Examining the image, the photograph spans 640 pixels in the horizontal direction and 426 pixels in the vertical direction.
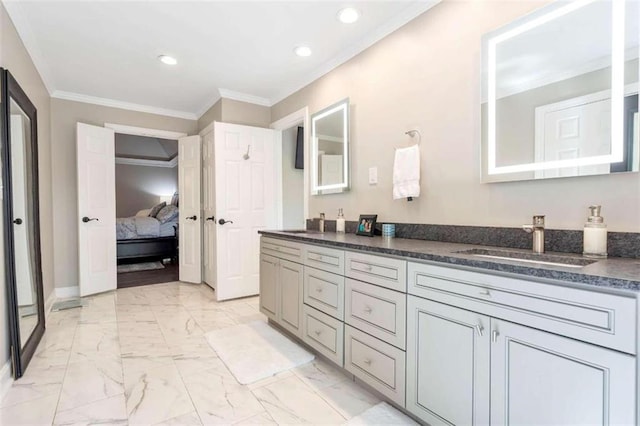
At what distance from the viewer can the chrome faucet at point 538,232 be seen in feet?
4.74

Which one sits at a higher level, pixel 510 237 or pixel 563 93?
pixel 563 93

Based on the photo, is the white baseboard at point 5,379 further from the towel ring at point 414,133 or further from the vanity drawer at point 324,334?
the towel ring at point 414,133

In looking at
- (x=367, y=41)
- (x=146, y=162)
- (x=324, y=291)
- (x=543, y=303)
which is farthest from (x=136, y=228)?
(x=543, y=303)

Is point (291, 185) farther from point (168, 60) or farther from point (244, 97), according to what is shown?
point (168, 60)

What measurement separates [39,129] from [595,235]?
4.57 metres

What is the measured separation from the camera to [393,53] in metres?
2.33

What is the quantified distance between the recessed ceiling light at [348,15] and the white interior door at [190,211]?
272cm

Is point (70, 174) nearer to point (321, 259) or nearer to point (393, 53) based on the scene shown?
point (321, 259)

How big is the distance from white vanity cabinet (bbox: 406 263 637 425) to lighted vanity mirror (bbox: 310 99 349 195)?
5.03 ft

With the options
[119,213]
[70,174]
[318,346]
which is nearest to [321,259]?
[318,346]

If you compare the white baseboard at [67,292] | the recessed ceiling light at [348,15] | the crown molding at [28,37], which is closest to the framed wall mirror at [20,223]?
the crown molding at [28,37]

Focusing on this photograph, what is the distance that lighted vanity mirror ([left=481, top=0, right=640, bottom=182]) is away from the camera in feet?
4.24

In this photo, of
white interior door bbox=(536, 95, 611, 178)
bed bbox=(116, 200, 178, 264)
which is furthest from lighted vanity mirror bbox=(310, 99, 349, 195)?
bed bbox=(116, 200, 178, 264)

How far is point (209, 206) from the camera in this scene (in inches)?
157
